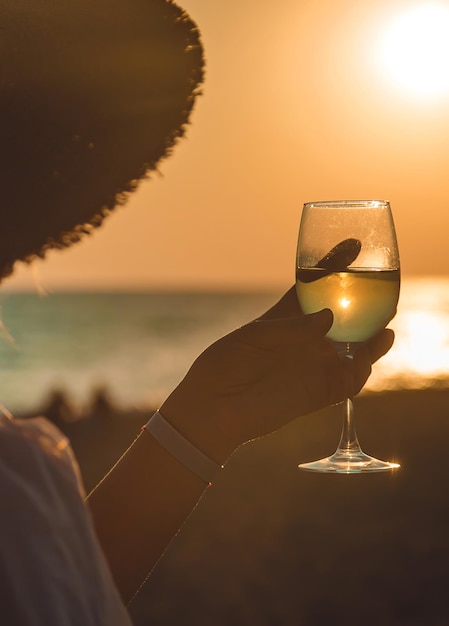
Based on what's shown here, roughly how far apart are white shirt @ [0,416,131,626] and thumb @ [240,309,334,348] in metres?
1.30

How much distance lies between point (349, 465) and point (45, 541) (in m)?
1.72

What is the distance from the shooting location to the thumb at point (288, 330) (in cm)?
263

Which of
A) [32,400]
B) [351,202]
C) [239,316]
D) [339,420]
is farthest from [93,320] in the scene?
[351,202]

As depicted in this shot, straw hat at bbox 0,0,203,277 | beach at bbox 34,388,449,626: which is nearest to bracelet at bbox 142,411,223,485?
straw hat at bbox 0,0,203,277

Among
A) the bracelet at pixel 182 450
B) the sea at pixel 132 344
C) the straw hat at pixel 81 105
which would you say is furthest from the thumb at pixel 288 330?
the sea at pixel 132 344

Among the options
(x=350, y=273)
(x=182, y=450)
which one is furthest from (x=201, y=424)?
(x=350, y=273)

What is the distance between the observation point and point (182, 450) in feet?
8.48

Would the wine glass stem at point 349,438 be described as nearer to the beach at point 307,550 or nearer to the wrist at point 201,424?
the wrist at point 201,424

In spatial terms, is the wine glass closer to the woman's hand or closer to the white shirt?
the woman's hand

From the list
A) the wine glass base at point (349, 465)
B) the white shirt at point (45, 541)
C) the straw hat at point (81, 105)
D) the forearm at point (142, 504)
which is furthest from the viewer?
the wine glass base at point (349, 465)

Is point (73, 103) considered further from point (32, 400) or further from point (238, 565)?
point (32, 400)

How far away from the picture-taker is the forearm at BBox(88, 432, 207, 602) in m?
2.53

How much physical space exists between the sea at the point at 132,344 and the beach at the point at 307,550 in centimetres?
1229

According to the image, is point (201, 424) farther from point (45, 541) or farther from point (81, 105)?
point (45, 541)
